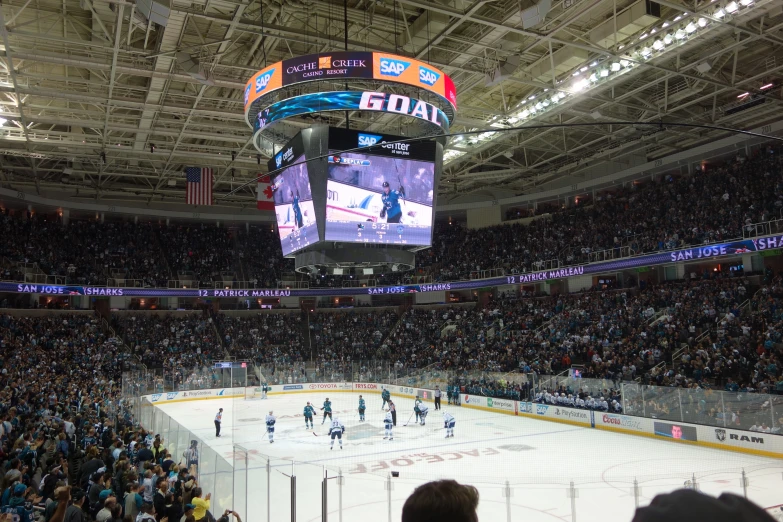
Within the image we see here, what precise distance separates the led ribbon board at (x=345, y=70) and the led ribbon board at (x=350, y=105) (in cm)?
56

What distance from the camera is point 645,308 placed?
2706cm

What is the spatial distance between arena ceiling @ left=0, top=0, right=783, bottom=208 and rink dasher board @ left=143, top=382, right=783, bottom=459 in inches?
392

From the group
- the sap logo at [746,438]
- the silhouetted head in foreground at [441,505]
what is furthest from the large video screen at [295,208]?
the silhouetted head in foreground at [441,505]

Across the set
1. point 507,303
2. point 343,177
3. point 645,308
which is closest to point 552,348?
point 645,308

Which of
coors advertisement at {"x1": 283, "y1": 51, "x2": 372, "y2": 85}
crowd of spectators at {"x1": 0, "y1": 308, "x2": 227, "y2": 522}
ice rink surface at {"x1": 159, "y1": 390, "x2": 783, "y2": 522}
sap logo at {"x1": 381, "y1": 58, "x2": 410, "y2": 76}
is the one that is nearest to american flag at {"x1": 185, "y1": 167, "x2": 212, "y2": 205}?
crowd of spectators at {"x1": 0, "y1": 308, "x2": 227, "y2": 522}

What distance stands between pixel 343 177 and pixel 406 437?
9513mm

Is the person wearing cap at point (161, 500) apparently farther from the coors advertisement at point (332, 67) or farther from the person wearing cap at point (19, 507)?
the coors advertisement at point (332, 67)

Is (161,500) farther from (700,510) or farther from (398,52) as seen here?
(398,52)

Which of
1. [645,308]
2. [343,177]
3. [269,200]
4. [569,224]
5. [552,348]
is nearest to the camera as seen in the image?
[343,177]

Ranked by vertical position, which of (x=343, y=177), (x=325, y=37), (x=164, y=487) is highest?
(x=325, y=37)

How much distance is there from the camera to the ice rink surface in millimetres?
10180

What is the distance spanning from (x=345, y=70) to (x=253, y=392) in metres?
22.8

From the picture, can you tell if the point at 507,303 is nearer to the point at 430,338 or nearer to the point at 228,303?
the point at 430,338

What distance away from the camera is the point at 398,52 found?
2103cm
